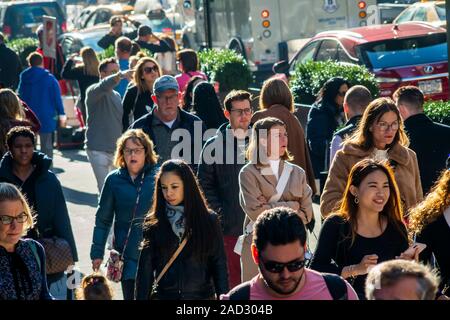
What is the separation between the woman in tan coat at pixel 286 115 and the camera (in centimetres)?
1020

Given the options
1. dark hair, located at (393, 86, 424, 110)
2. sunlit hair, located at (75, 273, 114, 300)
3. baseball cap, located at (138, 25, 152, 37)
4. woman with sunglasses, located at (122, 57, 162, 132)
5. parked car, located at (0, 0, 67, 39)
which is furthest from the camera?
parked car, located at (0, 0, 67, 39)

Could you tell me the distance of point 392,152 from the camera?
331 inches

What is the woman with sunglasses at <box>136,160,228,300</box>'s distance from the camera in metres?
7.09

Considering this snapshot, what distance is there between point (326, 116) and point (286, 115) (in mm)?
1832

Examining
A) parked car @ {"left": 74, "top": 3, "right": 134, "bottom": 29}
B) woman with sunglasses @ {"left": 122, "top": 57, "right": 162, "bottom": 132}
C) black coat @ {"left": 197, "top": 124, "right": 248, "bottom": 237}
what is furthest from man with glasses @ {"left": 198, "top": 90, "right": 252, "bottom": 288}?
parked car @ {"left": 74, "top": 3, "right": 134, "bottom": 29}

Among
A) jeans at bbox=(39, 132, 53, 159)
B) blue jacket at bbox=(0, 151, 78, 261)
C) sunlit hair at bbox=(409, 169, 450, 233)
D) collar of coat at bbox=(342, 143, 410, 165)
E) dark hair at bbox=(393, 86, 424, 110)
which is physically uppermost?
dark hair at bbox=(393, 86, 424, 110)

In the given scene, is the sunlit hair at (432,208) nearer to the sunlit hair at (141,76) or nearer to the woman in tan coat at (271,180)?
the woman in tan coat at (271,180)

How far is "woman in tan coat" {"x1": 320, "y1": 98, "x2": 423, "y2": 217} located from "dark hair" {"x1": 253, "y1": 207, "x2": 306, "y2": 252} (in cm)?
286

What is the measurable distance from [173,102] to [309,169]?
4.59 ft

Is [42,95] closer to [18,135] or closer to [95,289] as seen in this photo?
[18,135]

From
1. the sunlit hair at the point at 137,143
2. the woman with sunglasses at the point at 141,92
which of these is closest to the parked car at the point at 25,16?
the woman with sunglasses at the point at 141,92

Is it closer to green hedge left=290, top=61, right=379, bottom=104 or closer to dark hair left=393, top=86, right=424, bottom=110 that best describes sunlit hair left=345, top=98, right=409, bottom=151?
dark hair left=393, top=86, right=424, bottom=110

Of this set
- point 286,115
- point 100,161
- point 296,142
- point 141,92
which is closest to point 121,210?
point 296,142

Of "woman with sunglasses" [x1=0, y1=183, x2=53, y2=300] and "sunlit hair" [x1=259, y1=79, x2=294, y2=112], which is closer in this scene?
"woman with sunglasses" [x1=0, y1=183, x2=53, y2=300]
